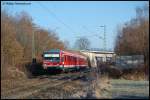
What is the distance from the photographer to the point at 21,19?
94.1 meters

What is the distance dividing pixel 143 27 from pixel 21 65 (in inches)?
1131

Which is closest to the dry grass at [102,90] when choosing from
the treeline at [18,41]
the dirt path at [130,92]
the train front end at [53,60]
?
the dirt path at [130,92]

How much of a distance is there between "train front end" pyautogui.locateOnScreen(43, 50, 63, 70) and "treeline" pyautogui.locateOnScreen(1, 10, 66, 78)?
14.6 feet

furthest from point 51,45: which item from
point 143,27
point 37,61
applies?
point 143,27

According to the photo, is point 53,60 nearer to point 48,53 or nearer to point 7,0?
point 48,53

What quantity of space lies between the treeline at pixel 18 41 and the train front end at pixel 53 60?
4461 mm

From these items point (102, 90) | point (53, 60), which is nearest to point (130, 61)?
point (102, 90)

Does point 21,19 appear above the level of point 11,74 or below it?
above

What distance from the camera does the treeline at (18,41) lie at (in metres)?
56.3

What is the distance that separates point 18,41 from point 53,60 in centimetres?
1797

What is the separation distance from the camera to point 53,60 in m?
58.7

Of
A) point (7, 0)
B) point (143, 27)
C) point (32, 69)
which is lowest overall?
point (32, 69)

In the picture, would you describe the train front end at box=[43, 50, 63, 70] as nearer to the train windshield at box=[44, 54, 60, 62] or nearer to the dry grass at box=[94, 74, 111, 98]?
the train windshield at box=[44, 54, 60, 62]

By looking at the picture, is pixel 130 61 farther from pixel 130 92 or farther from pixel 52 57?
pixel 52 57
